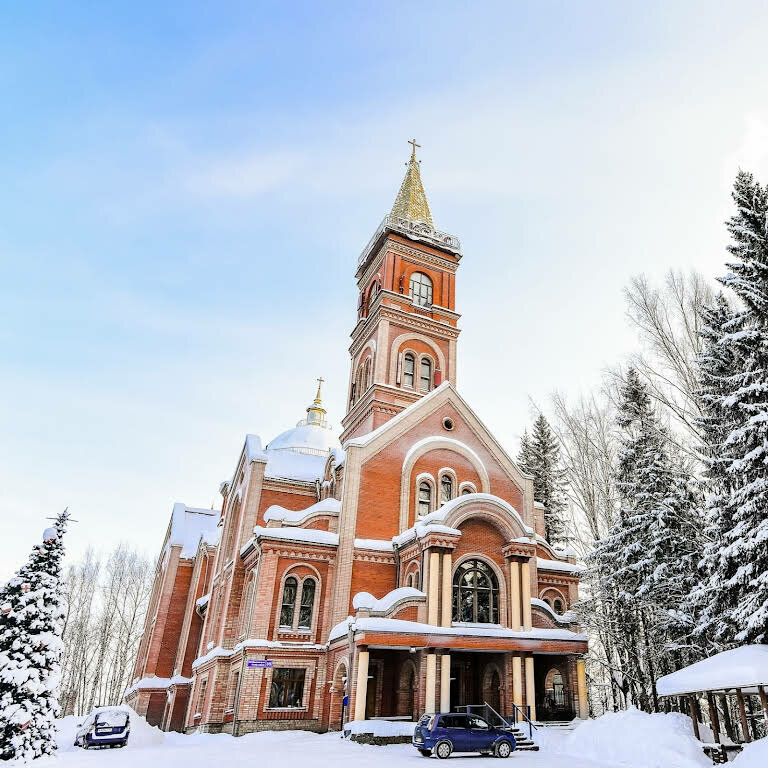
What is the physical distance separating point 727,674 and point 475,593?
11.0 metres

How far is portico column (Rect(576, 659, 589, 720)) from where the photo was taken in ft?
73.9

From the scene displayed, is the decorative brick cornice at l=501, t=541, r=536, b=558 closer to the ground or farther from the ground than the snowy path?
farther from the ground

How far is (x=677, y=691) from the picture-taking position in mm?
14062

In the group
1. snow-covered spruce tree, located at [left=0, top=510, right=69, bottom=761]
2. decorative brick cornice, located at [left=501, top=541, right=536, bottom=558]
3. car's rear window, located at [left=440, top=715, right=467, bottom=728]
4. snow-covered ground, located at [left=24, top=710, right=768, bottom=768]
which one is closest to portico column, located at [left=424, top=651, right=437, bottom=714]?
snow-covered ground, located at [left=24, top=710, right=768, bottom=768]

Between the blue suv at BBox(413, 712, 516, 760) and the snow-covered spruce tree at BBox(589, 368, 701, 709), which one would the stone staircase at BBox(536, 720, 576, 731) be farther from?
the blue suv at BBox(413, 712, 516, 760)

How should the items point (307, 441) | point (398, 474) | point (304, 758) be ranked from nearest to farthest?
point (304, 758), point (398, 474), point (307, 441)

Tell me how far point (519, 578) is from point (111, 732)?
15356 millimetres

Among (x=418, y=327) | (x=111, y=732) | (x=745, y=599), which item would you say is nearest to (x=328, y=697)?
(x=111, y=732)

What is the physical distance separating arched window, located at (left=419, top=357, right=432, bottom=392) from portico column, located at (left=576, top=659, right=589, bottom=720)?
1557cm

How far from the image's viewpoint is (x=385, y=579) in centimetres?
2478

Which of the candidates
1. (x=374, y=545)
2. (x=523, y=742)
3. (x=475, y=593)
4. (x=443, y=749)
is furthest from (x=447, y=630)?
(x=443, y=749)

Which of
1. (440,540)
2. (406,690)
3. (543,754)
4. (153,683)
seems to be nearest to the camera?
(543,754)

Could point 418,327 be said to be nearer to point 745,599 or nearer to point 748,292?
point 748,292

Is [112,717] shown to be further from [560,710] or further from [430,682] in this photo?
[560,710]
